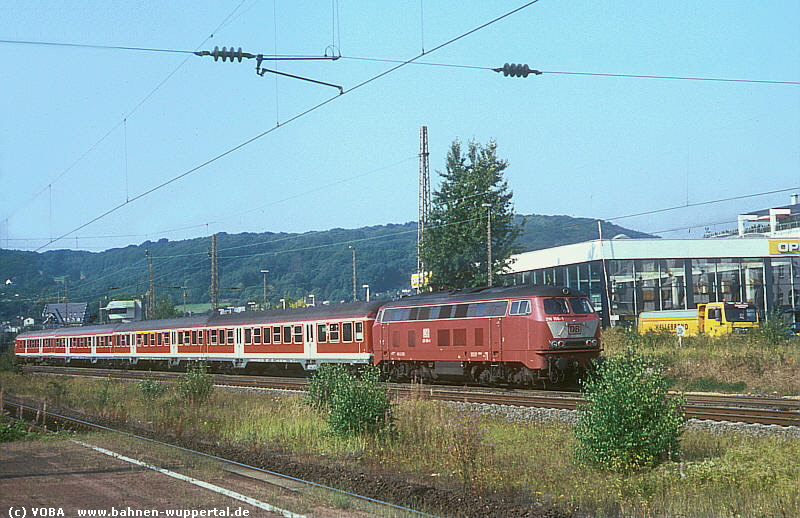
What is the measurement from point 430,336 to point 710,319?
31438 mm

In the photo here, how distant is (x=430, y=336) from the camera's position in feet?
104

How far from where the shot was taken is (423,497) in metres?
12.0

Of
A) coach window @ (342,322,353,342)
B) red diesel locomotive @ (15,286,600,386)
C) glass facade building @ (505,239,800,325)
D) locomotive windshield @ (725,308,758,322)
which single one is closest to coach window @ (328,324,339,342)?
red diesel locomotive @ (15,286,600,386)

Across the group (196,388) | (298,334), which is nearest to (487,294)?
(196,388)

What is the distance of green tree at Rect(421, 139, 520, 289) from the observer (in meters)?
59.6

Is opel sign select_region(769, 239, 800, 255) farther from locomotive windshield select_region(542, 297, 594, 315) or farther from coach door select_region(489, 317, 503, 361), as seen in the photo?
coach door select_region(489, 317, 503, 361)

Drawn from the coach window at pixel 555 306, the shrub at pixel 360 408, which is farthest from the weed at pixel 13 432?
the coach window at pixel 555 306

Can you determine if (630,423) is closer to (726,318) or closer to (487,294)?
(487,294)

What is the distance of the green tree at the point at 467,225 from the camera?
196 ft

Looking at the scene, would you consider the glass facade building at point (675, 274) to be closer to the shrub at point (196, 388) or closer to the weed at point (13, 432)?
the shrub at point (196, 388)

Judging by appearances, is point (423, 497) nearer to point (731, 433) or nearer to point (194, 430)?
point (731, 433)

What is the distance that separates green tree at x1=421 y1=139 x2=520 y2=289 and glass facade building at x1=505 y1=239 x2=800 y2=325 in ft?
34.4

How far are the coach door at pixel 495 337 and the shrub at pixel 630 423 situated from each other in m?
14.6

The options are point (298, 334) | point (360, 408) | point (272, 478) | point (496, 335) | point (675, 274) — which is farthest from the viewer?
point (675, 274)
